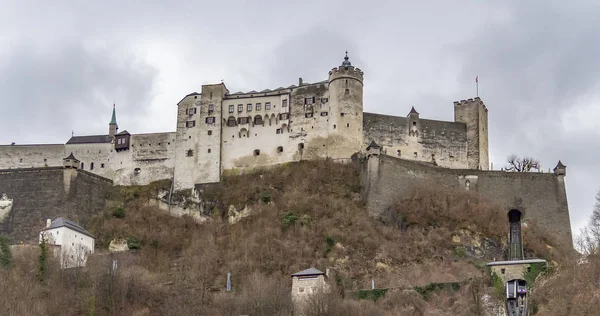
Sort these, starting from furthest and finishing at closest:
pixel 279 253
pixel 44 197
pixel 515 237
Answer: pixel 44 197 < pixel 515 237 < pixel 279 253

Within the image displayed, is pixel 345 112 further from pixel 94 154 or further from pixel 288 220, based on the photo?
pixel 94 154

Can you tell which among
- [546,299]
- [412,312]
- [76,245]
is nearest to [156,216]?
[76,245]

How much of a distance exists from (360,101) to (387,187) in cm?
798

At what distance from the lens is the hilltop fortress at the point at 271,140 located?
7319cm

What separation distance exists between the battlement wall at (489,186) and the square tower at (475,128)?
4279mm

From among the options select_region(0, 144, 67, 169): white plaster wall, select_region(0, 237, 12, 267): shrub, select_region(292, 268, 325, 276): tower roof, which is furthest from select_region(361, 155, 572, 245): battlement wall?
select_region(0, 144, 67, 169): white plaster wall

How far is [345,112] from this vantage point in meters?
72.9

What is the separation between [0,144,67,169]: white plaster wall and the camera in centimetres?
7650

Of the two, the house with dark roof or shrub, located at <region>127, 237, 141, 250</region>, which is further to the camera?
shrub, located at <region>127, 237, 141, 250</region>

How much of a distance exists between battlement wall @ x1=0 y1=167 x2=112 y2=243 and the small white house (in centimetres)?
323

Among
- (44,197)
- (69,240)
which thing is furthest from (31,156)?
(69,240)

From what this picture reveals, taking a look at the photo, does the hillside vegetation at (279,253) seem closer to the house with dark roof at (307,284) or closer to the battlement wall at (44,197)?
the house with dark roof at (307,284)

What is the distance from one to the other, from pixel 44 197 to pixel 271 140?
15.6 metres

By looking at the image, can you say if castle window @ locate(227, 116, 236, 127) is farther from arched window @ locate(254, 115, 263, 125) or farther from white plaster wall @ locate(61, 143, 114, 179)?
white plaster wall @ locate(61, 143, 114, 179)
